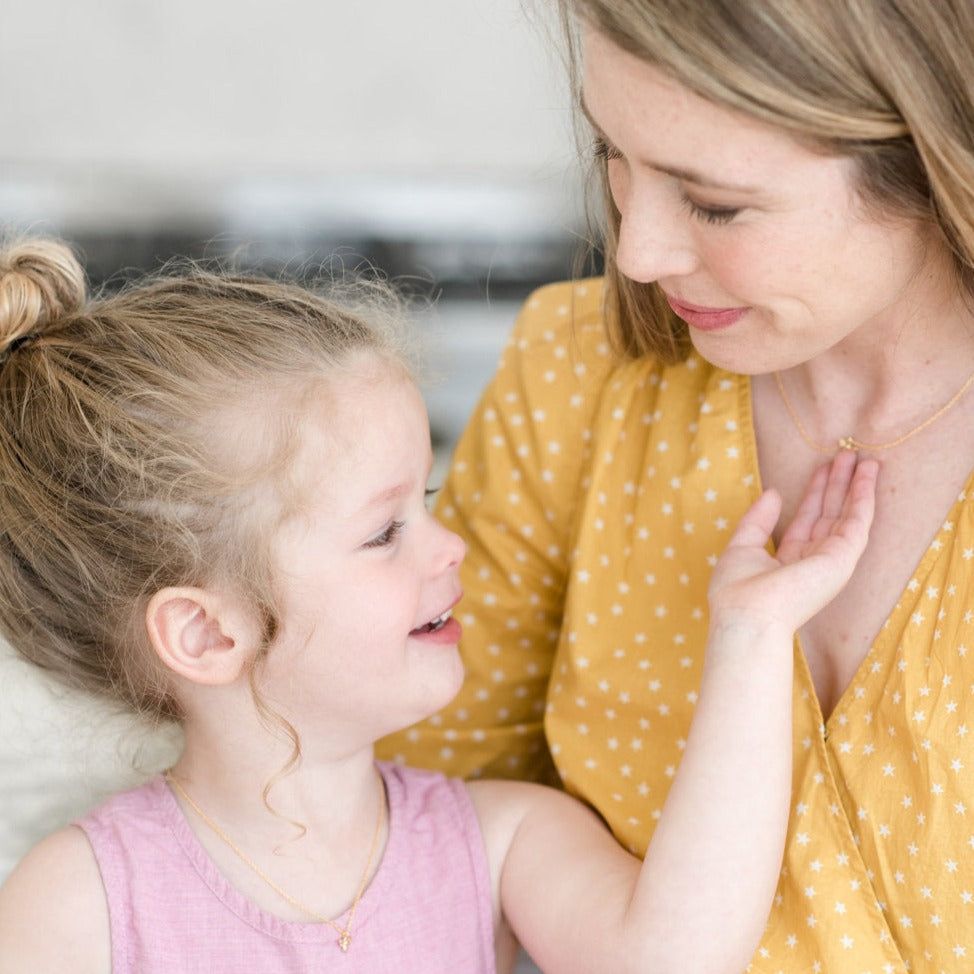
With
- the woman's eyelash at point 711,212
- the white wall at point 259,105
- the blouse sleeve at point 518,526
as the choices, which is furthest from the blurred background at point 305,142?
the woman's eyelash at point 711,212

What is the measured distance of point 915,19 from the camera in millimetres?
976

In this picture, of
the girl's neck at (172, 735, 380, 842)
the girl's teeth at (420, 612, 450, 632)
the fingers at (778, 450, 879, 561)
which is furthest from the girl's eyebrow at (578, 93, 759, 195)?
the girl's neck at (172, 735, 380, 842)

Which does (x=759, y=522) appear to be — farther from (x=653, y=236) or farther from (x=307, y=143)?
(x=307, y=143)

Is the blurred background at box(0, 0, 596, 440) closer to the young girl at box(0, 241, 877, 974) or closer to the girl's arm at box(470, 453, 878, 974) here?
the young girl at box(0, 241, 877, 974)

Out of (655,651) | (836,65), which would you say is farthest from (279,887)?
(836,65)

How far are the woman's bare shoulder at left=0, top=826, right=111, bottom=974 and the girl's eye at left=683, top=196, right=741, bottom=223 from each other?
0.80 metres

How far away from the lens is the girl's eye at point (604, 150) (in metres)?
1.15

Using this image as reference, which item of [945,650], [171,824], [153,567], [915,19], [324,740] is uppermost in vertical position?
[915,19]

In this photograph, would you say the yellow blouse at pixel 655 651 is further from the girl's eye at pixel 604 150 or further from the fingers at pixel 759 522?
the girl's eye at pixel 604 150

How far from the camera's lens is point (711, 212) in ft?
3.51

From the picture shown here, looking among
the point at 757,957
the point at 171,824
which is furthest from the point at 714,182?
the point at 171,824

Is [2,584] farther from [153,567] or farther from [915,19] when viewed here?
[915,19]

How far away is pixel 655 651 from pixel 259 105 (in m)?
1.44

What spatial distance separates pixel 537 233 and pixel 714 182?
4.18 ft
